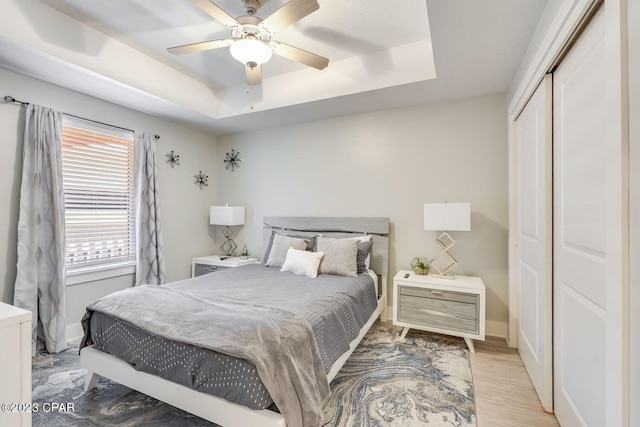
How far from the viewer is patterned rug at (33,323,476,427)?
175cm

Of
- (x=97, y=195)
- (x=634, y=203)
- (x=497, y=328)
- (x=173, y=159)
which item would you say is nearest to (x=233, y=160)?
(x=173, y=159)

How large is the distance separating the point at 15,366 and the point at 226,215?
10.1 ft

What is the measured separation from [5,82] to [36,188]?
92 cm

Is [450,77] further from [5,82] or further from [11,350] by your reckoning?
[5,82]

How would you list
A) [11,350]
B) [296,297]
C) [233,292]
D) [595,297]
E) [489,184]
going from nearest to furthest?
[11,350]
[595,297]
[296,297]
[233,292]
[489,184]

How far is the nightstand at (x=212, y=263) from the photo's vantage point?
3888 mm

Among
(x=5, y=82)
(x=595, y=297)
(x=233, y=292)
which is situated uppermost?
(x=5, y=82)

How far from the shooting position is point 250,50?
6.53 feet

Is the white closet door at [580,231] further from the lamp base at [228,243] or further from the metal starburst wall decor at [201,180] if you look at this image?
the metal starburst wall decor at [201,180]

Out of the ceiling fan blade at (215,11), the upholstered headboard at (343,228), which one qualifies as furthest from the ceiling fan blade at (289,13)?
the upholstered headboard at (343,228)

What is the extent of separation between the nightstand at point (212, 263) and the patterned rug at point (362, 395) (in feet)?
5.24

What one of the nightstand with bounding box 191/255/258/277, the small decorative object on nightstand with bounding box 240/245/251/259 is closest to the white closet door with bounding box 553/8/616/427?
the nightstand with bounding box 191/255/258/277

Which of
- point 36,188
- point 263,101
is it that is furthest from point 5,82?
point 263,101

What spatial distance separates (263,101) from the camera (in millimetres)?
3420
